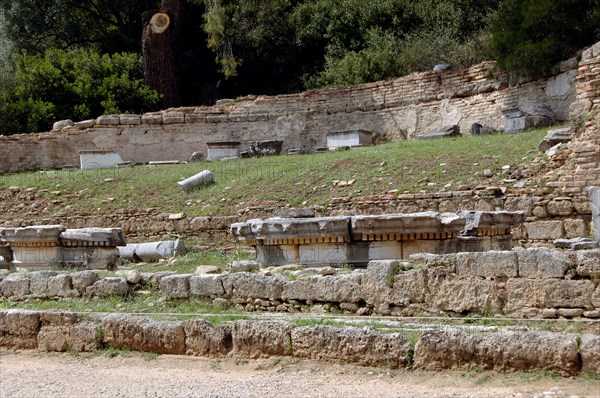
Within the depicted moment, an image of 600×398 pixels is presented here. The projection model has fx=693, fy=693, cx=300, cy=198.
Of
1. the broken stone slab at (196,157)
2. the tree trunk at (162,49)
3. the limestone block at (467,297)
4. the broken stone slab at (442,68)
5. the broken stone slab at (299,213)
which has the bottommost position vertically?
the limestone block at (467,297)

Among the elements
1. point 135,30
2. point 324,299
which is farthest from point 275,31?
point 324,299

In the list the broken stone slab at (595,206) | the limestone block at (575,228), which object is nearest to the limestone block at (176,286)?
the broken stone slab at (595,206)

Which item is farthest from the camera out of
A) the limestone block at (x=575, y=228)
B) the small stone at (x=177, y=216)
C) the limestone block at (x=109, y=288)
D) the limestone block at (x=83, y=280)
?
the small stone at (x=177, y=216)

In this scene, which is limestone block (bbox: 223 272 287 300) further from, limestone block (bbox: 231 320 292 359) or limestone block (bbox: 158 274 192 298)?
limestone block (bbox: 231 320 292 359)

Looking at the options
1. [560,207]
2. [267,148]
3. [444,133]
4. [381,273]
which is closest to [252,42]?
[267,148]

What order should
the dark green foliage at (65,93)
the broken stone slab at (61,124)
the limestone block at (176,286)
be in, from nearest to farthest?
the limestone block at (176,286) < the broken stone slab at (61,124) < the dark green foliage at (65,93)

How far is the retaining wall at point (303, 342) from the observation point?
15.7 feet

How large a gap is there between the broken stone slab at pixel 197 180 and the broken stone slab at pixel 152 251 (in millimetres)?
3482

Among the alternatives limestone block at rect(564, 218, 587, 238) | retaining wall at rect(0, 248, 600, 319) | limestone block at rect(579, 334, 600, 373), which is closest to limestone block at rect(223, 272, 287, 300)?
retaining wall at rect(0, 248, 600, 319)

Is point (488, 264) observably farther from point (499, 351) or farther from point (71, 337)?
point (71, 337)

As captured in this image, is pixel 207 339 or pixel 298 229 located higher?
pixel 298 229

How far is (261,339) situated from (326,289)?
4.24ft

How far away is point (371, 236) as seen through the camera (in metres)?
9.02

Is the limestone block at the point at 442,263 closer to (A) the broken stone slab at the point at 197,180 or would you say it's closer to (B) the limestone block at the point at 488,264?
(B) the limestone block at the point at 488,264
